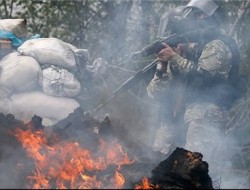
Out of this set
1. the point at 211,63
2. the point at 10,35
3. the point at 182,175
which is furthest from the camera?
the point at 10,35

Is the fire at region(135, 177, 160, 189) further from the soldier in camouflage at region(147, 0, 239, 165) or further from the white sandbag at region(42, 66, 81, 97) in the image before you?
the white sandbag at region(42, 66, 81, 97)

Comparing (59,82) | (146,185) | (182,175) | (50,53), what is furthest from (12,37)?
(182,175)

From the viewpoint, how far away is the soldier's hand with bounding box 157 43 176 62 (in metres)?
5.11

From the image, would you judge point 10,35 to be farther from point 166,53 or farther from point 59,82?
point 166,53

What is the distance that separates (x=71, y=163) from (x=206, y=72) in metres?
2.07

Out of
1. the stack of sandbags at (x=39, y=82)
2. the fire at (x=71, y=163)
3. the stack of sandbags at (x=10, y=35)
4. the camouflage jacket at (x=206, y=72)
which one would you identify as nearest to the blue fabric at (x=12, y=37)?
the stack of sandbags at (x=10, y=35)

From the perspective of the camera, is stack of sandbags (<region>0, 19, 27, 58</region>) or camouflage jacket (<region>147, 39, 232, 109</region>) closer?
camouflage jacket (<region>147, 39, 232, 109</region>)

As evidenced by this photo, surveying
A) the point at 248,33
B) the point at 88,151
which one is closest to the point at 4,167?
the point at 88,151

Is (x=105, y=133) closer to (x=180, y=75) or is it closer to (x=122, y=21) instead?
(x=180, y=75)

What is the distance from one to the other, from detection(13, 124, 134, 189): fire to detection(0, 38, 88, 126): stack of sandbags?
0.98 meters

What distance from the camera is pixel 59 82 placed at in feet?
17.2

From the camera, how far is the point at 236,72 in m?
5.04

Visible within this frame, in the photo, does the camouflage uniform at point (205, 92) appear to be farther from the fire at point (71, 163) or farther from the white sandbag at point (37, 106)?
the white sandbag at point (37, 106)

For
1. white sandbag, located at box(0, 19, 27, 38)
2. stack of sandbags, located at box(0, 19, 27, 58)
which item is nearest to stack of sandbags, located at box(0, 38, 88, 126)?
stack of sandbags, located at box(0, 19, 27, 58)
